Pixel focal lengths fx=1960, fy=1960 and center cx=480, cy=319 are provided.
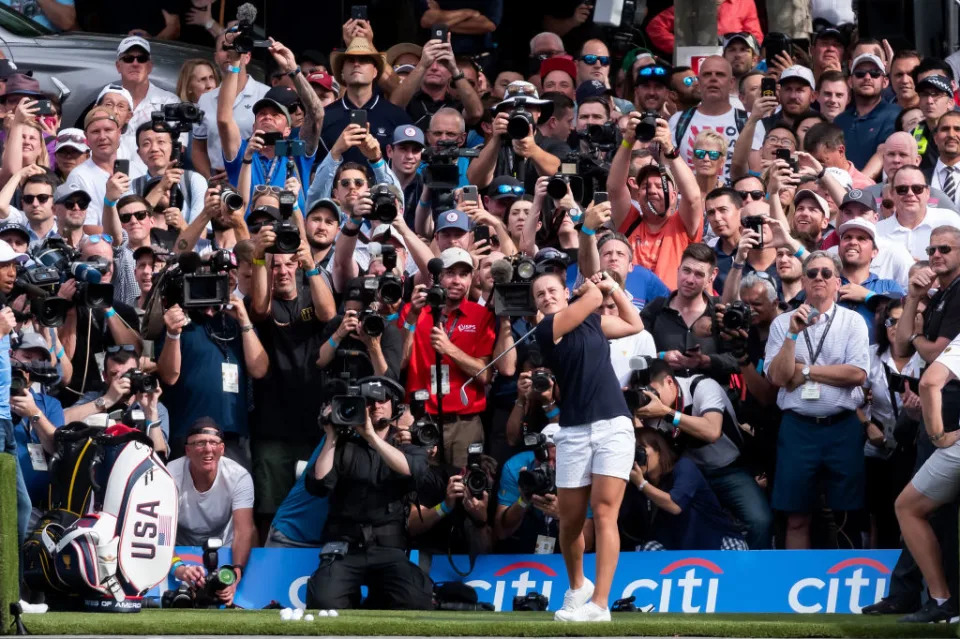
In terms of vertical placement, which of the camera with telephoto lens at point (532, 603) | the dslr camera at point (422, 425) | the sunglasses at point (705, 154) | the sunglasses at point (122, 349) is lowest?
the camera with telephoto lens at point (532, 603)

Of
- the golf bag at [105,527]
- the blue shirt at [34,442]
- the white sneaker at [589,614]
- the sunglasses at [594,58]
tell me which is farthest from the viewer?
the sunglasses at [594,58]

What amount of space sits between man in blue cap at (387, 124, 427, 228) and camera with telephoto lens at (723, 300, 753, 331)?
9.90ft

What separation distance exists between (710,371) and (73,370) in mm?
4116

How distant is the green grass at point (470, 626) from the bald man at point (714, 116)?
4.87 m

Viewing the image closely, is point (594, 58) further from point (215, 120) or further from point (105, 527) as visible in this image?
point (105, 527)

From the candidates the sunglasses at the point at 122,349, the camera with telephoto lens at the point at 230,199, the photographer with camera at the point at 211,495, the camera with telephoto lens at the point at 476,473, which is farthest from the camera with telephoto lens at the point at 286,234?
the camera with telephoto lens at the point at 476,473

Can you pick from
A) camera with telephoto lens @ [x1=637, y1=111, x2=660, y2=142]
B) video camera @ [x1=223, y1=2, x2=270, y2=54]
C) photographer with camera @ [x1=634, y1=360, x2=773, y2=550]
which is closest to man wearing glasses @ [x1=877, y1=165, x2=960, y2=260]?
camera with telephoto lens @ [x1=637, y1=111, x2=660, y2=142]

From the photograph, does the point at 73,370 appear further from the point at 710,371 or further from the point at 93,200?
the point at 710,371

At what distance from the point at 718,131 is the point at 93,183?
184 inches

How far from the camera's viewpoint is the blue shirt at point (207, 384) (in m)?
12.6

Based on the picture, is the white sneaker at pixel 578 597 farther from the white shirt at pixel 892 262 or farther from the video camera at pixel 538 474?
the white shirt at pixel 892 262

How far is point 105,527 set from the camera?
10781mm

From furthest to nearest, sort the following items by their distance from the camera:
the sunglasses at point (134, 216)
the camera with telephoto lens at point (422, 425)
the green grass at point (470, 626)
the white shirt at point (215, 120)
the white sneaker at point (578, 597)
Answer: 1. the white shirt at point (215, 120)
2. the sunglasses at point (134, 216)
3. the camera with telephoto lens at point (422, 425)
4. the white sneaker at point (578, 597)
5. the green grass at point (470, 626)

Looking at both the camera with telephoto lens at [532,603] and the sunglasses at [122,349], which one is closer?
the camera with telephoto lens at [532,603]
